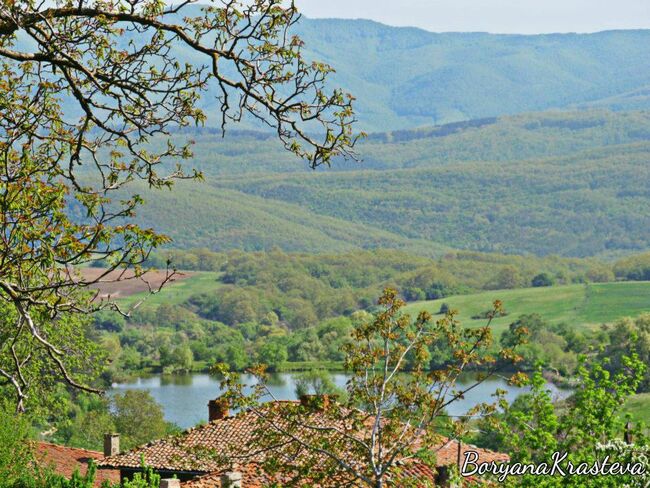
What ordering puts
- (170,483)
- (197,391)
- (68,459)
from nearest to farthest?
1. (170,483)
2. (68,459)
3. (197,391)

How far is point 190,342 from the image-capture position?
520 ft

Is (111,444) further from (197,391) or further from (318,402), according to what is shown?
(197,391)

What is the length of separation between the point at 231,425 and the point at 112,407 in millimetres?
56345

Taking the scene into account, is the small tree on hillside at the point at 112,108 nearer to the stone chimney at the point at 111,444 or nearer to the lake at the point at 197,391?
the stone chimney at the point at 111,444

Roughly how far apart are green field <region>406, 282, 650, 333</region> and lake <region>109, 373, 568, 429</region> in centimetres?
4191

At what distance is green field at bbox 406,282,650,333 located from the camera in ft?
523

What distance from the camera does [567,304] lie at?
17262 cm

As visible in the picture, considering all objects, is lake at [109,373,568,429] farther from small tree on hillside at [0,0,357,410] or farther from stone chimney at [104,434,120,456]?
small tree on hillside at [0,0,357,410]

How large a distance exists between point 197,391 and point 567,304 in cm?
7566

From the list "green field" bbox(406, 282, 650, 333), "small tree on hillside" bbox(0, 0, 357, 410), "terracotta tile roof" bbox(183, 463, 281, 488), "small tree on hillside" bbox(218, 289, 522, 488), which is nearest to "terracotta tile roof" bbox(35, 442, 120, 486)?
"terracotta tile roof" bbox(183, 463, 281, 488)

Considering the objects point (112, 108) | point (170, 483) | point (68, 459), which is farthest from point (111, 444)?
point (112, 108)

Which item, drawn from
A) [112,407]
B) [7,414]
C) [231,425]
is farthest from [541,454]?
[112,407]

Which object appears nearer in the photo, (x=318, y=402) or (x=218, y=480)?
(x=318, y=402)

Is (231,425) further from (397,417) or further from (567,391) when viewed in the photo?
(567,391)
